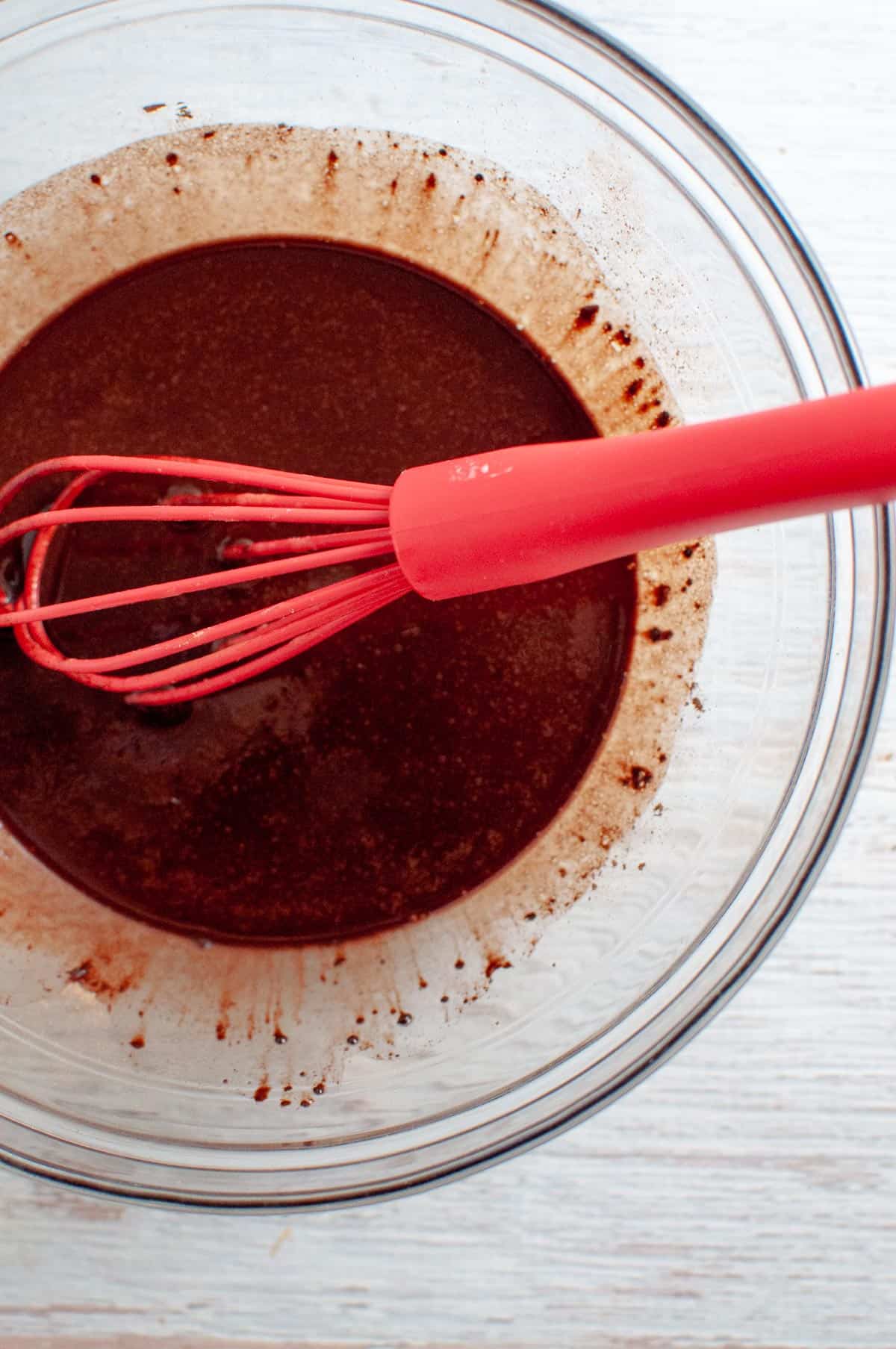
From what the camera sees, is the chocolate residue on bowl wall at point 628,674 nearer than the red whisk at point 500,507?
No

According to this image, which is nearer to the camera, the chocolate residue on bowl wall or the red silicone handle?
the red silicone handle

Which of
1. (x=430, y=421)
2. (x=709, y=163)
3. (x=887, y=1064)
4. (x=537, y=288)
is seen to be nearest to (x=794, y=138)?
(x=709, y=163)

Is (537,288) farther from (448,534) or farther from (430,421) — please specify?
(448,534)

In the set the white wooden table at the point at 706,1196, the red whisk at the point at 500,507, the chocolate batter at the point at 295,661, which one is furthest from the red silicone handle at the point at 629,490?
the white wooden table at the point at 706,1196

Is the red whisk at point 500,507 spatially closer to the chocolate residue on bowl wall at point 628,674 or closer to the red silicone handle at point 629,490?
the red silicone handle at point 629,490

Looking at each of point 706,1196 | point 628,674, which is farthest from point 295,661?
point 706,1196

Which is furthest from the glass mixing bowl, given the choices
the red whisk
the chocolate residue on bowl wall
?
the red whisk

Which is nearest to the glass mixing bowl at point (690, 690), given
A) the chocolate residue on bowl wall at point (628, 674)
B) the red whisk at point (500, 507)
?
the chocolate residue on bowl wall at point (628, 674)

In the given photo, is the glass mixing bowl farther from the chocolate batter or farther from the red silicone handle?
the red silicone handle
